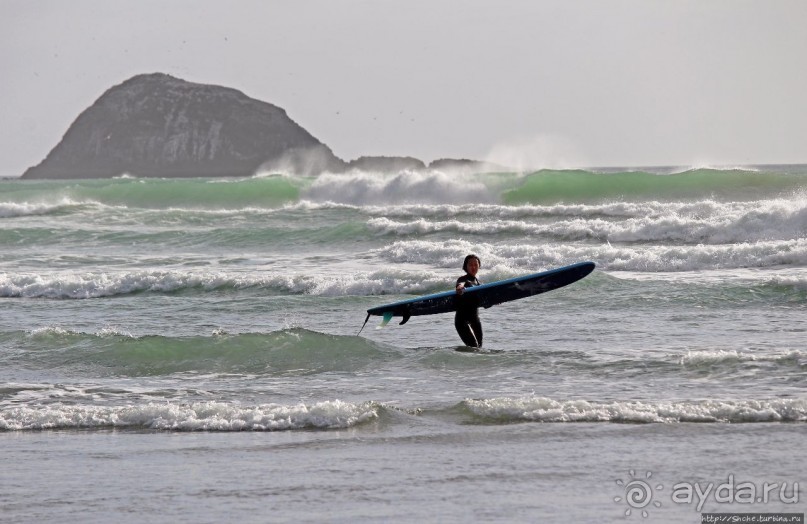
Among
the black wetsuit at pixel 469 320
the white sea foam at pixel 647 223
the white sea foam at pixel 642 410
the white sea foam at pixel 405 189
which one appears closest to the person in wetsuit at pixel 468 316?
the black wetsuit at pixel 469 320

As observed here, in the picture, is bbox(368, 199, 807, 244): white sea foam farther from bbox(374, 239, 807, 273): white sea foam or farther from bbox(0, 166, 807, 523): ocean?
bbox(374, 239, 807, 273): white sea foam

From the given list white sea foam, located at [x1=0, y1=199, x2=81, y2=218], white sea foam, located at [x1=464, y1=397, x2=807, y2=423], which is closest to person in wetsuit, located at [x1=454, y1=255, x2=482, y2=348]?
white sea foam, located at [x1=464, y1=397, x2=807, y2=423]

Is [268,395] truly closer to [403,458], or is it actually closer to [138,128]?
[403,458]

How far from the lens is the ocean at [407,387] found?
5.91 m

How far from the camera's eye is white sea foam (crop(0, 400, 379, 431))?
309 inches

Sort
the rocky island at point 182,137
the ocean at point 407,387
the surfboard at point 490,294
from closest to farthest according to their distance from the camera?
the ocean at point 407,387 → the surfboard at point 490,294 → the rocky island at point 182,137

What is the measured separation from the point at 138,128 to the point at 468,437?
149 m

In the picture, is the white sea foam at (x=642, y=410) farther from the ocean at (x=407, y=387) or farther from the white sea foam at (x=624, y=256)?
the white sea foam at (x=624, y=256)

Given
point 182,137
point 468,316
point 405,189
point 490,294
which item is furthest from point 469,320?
point 182,137

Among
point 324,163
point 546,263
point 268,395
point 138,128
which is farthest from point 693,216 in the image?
point 138,128

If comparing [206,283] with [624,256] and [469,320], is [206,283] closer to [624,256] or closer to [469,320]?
[624,256]

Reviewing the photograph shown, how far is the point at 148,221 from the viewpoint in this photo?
30562 mm

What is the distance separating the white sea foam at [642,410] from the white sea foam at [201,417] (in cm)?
99

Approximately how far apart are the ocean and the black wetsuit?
51 cm
